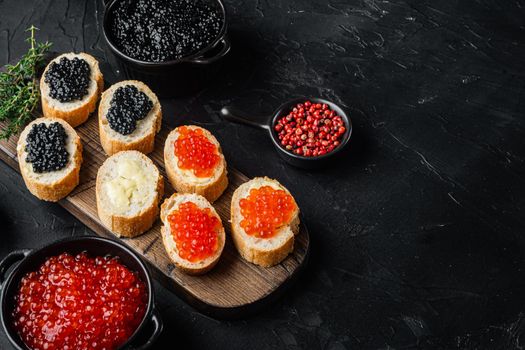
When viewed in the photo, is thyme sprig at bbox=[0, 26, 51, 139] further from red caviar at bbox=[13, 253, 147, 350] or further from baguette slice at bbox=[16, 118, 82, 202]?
red caviar at bbox=[13, 253, 147, 350]

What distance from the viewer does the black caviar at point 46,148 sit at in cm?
369

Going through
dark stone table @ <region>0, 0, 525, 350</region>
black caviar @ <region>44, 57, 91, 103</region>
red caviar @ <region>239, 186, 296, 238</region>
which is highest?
black caviar @ <region>44, 57, 91, 103</region>

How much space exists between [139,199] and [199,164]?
0.34 meters

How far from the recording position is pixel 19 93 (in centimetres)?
395

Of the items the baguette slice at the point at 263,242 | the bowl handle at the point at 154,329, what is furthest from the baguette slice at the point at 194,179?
the bowl handle at the point at 154,329

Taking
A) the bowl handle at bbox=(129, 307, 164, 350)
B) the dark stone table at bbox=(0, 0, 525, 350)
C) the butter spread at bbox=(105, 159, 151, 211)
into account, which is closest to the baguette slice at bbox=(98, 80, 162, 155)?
the butter spread at bbox=(105, 159, 151, 211)

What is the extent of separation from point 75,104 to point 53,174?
0.45 m

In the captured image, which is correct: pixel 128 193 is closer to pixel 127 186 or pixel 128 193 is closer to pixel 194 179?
pixel 127 186

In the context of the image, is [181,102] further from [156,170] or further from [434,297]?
[434,297]

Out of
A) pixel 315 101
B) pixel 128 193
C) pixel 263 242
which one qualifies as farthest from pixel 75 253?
pixel 315 101

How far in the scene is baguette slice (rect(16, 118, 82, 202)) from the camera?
3674 millimetres

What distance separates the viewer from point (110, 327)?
10.2 ft

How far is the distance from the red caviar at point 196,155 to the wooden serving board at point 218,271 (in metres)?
0.19

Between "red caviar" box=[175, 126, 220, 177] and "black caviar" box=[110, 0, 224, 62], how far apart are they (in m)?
0.59
